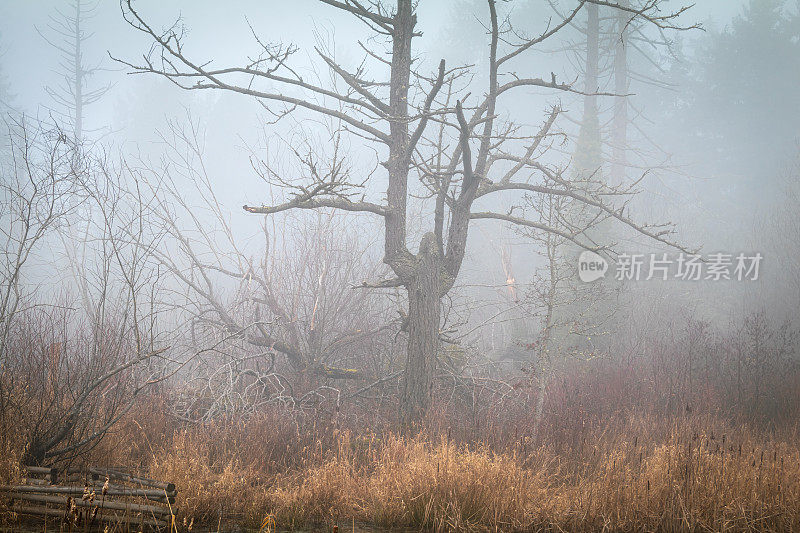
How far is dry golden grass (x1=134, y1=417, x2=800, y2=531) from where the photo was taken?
4.44 meters

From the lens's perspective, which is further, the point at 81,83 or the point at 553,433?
the point at 81,83

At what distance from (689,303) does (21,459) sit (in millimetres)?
14941

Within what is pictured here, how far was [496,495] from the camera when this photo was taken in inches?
177

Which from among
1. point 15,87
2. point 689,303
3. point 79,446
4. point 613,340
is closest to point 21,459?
point 79,446

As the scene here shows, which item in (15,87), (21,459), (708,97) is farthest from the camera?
(15,87)

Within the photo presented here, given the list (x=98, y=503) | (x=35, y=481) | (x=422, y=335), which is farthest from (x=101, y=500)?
(x=422, y=335)

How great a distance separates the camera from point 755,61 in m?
24.7

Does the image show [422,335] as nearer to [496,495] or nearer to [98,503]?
[496,495]

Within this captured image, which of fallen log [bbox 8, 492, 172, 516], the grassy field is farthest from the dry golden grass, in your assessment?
fallen log [bbox 8, 492, 172, 516]

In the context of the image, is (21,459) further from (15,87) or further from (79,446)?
(15,87)

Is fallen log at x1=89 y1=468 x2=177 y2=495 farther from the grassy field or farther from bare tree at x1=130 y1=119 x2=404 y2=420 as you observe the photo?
bare tree at x1=130 y1=119 x2=404 y2=420

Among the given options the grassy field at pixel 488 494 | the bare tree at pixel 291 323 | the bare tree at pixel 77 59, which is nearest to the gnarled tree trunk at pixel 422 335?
the grassy field at pixel 488 494

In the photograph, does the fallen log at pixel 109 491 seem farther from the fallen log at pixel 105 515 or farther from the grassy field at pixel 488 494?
the grassy field at pixel 488 494

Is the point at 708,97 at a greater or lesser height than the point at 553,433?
greater
